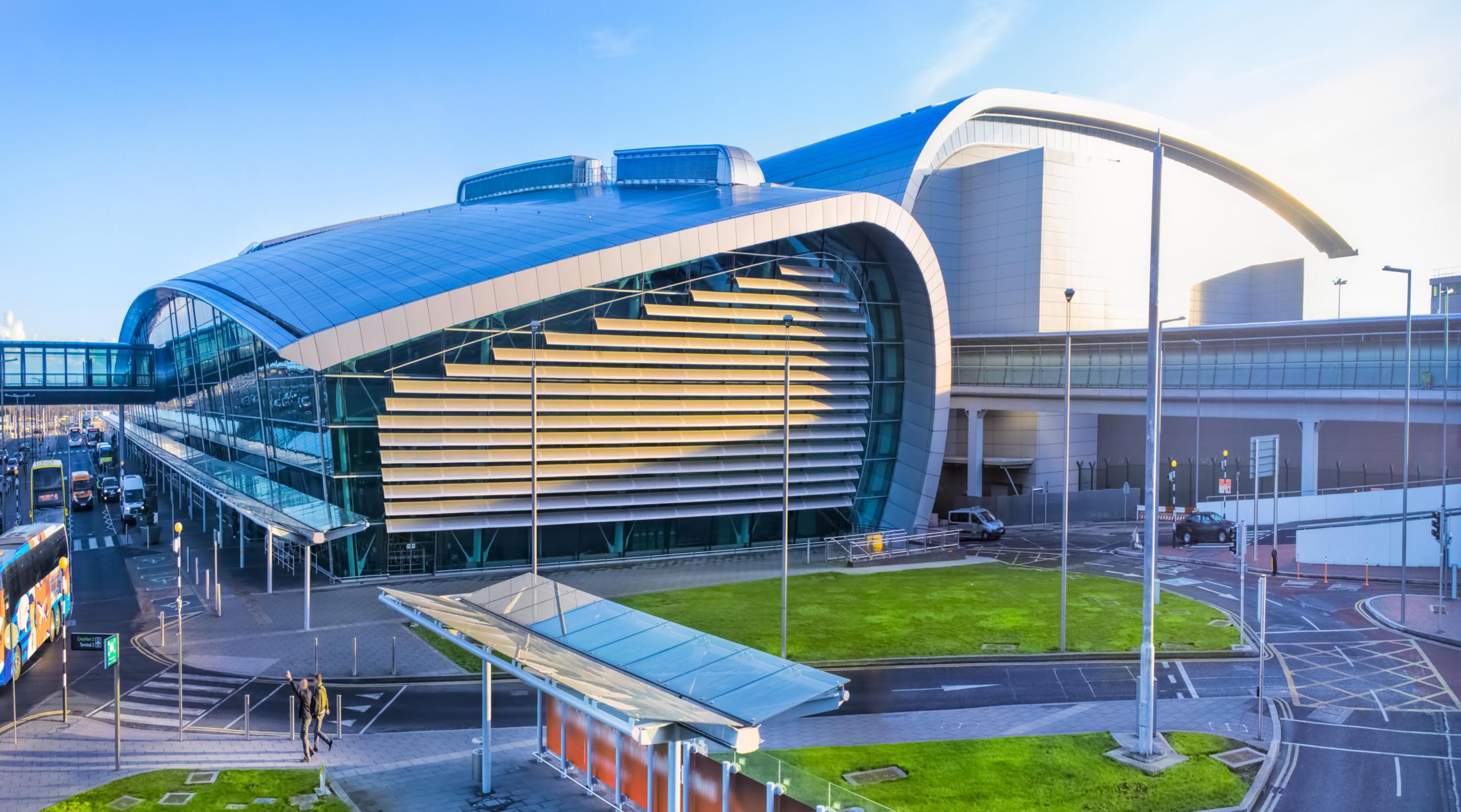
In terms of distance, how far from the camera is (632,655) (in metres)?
14.3

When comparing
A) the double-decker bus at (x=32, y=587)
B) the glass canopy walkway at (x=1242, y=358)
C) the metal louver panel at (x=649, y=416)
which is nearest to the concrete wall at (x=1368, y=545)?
the glass canopy walkway at (x=1242, y=358)

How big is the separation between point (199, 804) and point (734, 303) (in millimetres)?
27794

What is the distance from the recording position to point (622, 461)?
37.8 m

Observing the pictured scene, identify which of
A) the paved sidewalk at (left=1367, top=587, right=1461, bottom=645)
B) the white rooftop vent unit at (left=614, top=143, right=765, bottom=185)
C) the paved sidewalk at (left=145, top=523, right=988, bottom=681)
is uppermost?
the white rooftop vent unit at (left=614, top=143, right=765, bottom=185)

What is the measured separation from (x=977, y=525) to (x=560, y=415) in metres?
21.3

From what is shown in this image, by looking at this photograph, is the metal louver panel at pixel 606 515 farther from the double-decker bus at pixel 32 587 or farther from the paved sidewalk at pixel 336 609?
the double-decker bus at pixel 32 587

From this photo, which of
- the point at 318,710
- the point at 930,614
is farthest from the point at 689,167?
the point at 318,710

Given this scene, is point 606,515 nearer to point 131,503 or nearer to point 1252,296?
point 131,503

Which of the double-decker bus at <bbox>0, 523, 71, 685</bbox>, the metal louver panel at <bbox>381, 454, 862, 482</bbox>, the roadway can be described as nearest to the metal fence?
the metal louver panel at <bbox>381, 454, 862, 482</bbox>

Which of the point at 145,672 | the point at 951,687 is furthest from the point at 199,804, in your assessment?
the point at 951,687

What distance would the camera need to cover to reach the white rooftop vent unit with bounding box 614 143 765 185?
1975 inches

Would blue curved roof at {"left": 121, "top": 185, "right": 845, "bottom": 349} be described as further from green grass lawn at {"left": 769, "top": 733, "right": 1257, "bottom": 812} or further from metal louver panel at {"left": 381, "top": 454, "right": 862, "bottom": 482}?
green grass lawn at {"left": 769, "top": 733, "right": 1257, "bottom": 812}

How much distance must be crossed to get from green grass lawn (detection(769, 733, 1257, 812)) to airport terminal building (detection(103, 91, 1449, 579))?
18.1 meters

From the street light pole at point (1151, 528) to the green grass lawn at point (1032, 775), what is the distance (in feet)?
2.73
